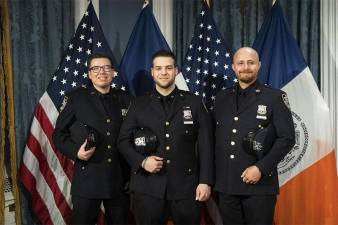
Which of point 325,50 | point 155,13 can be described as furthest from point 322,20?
point 155,13

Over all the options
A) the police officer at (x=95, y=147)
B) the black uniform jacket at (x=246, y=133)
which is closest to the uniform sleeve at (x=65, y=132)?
the police officer at (x=95, y=147)

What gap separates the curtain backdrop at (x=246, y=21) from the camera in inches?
136

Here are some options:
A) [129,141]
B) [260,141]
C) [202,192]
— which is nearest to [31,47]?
[129,141]

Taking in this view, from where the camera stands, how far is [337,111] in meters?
3.52

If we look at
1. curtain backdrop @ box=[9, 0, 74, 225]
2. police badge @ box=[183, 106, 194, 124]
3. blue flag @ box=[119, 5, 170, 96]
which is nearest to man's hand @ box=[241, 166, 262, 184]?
police badge @ box=[183, 106, 194, 124]

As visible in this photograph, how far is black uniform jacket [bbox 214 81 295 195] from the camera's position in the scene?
8.24 feet

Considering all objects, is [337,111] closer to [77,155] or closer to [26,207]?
[77,155]

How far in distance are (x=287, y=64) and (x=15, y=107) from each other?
2.24 meters

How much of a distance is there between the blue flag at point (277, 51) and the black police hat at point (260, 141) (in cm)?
90

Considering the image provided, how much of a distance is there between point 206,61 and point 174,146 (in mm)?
1071

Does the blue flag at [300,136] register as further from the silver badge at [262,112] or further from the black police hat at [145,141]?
the black police hat at [145,141]

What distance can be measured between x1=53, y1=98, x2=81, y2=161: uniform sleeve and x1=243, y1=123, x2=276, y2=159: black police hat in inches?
42.4

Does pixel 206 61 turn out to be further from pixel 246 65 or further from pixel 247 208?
pixel 247 208

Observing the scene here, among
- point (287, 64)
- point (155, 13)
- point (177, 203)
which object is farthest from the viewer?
point (155, 13)
